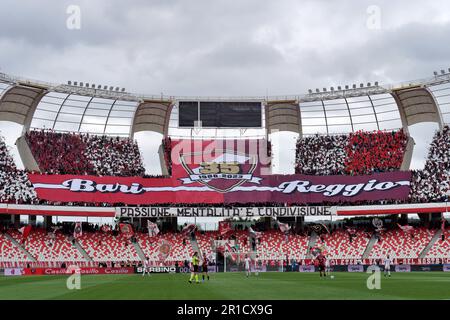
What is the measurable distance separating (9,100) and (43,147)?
728 cm

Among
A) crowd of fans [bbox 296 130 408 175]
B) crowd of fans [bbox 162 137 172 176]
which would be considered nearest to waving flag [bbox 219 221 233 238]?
crowd of fans [bbox 162 137 172 176]

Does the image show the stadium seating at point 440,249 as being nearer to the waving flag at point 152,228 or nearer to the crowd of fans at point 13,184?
the waving flag at point 152,228

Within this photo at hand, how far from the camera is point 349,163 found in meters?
75.6

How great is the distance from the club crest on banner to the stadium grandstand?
0.14 meters

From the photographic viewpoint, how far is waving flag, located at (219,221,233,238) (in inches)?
2726

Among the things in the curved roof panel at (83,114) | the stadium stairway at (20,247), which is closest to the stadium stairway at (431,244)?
the curved roof panel at (83,114)

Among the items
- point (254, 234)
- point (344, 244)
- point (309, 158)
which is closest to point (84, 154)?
point (254, 234)

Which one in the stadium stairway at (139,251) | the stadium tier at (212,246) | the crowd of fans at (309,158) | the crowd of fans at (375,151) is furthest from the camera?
the crowd of fans at (375,151)

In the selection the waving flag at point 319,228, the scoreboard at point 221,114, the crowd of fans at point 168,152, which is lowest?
the waving flag at point 319,228

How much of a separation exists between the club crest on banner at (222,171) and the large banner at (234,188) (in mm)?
122

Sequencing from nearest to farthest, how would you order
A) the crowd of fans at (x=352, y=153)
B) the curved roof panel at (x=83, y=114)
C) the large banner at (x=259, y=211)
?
the large banner at (x=259, y=211) → the curved roof panel at (x=83, y=114) → the crowd of fans at (x=352, y=153)

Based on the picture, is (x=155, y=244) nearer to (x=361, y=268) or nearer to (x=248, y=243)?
(x=248, y=243)

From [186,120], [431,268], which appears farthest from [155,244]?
[431,268]

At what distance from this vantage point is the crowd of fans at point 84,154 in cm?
7194
